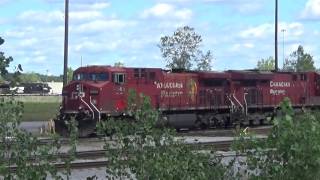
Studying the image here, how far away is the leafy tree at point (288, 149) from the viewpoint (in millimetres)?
5301

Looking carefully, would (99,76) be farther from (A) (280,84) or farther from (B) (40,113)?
(B) (40,113)

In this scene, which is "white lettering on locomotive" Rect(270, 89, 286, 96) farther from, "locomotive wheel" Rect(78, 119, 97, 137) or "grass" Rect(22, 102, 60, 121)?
"locomotive wheel" Rect(78, 119, 97, 137)

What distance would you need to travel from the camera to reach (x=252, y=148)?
5.73m

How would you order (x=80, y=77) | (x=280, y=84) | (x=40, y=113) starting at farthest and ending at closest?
1. (x=40, y=113)
2. (x=280, y=84)
3. (x=80, y=77)

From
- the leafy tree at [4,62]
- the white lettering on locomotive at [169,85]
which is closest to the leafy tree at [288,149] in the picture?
the leafy tree at [4,62]

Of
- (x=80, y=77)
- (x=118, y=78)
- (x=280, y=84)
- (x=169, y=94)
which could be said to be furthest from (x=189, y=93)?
(x=280, y=84)

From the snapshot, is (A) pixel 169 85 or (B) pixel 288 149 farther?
(A) pixel 169 85

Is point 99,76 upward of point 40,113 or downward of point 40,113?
upward

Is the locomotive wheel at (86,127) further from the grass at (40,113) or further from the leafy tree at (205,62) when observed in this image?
the leafy tree at (205,62)

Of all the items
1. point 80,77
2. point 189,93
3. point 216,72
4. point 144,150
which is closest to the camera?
point 144,150

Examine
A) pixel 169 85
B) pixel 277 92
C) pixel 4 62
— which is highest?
pixel 169 85

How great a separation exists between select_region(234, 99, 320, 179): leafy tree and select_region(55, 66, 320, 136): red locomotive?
19429mm

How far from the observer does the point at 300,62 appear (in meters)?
110

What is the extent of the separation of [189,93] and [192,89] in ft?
1.14
